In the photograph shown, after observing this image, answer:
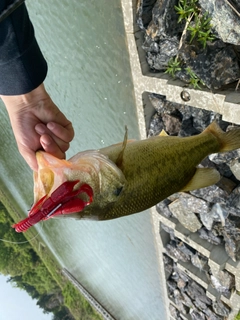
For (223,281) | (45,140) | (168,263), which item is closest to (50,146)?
(45,140)

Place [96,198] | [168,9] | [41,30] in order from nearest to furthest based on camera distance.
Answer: [96,198] < [168,9] < [41,30]

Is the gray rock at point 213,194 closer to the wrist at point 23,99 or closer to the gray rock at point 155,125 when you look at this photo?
the gray rock at point 155,125

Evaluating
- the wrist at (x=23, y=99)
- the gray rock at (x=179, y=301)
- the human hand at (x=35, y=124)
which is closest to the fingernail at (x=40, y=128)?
the human hand at (x=35, y=124)

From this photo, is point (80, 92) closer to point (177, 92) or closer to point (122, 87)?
point (122, 87)

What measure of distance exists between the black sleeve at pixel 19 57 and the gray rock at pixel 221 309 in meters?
2.21

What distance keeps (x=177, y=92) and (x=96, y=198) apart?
3.73 feet

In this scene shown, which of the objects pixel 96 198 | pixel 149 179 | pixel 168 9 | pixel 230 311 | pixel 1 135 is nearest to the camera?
pixel 96 198

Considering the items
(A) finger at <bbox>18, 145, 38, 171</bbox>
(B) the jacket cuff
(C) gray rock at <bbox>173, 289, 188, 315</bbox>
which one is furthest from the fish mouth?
(C) gray rock at <bbox>173, 289, 188, 315</bbox>

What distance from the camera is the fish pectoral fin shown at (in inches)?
59.6

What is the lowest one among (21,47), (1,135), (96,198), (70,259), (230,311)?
(70,259)

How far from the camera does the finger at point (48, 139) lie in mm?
1207

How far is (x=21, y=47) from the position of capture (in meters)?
1.21

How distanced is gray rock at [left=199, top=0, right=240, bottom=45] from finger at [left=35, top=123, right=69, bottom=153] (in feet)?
3.31

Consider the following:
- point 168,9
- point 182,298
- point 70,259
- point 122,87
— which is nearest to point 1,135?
point 70,259
